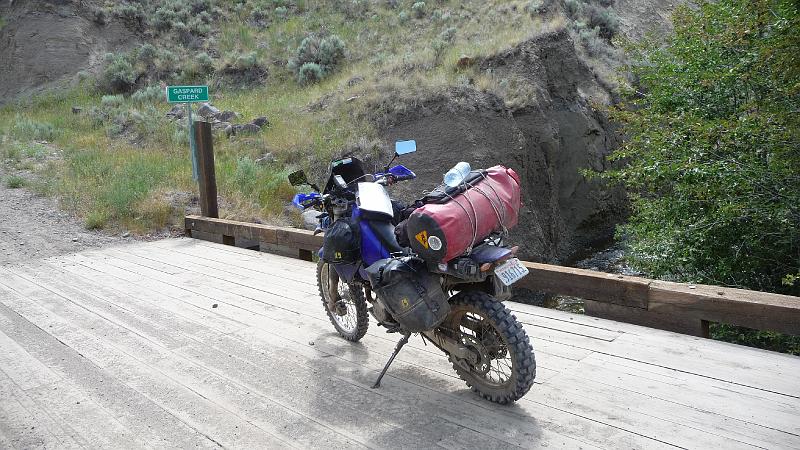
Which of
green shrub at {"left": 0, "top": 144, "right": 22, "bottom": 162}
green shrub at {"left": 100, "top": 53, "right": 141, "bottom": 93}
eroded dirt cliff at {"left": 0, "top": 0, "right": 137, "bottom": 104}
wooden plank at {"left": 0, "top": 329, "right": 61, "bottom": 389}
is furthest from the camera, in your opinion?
eroded dirt cliff at {"left": 0, "top": 0, "right": 137, "bottom": 104}

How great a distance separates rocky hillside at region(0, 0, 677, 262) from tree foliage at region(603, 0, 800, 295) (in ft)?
9.78

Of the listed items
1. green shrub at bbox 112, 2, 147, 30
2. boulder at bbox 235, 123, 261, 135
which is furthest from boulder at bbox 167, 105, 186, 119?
green shrub at bbox 112, 2, 147, 30

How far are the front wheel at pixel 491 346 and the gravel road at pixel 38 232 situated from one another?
21.8 feet

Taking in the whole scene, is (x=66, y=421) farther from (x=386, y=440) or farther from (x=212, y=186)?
(x=212, y=186)

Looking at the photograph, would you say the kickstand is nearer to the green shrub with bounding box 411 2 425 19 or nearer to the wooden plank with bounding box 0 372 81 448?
the wooden plank with bounding box 0 372 81 448

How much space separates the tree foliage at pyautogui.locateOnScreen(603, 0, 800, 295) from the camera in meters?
6.65

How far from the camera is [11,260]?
324 inches

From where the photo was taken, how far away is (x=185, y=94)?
9.49 metres

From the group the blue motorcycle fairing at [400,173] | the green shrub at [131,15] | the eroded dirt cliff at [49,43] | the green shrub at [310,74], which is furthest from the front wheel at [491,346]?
the green shrub at [131,15]

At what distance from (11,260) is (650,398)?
768 centimetres

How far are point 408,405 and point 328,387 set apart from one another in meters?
0.60

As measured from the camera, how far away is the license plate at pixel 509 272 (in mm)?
3486

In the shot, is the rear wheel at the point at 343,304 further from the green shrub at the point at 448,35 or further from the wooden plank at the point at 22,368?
the green shrub at the point at 448,35

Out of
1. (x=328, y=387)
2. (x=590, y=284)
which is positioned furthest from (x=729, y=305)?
(x=328, y=387)
